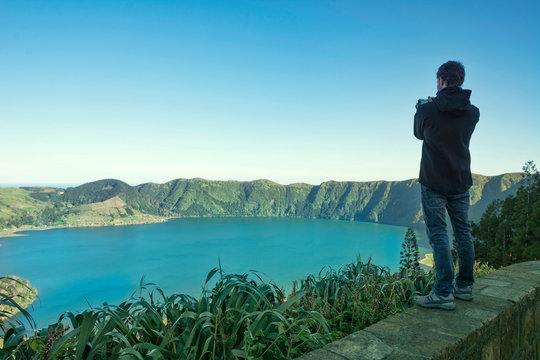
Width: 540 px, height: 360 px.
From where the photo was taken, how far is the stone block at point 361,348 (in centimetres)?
152

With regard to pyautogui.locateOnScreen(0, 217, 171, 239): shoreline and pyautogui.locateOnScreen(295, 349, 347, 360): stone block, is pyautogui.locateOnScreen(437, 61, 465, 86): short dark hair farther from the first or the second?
pyautogui.locateOnScreen(0, 217, 171, 239): shoreline

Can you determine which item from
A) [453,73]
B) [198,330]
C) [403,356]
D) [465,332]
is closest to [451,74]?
[453,73]

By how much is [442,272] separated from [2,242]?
503ft

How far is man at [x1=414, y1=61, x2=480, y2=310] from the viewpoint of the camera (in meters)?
2.44

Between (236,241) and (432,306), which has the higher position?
(432,306)

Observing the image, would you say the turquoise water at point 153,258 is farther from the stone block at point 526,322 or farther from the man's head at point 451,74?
the man's head at point 451,74

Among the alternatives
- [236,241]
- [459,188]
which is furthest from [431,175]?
[236,241]

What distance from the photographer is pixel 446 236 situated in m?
2.52

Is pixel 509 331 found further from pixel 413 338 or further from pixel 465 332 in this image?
pixel 413 338

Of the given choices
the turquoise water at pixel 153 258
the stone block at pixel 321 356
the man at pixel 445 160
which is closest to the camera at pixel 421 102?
the man at pixel 445 160

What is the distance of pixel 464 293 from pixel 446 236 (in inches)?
20.6

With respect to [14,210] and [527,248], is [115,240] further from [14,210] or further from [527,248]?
[527,248]

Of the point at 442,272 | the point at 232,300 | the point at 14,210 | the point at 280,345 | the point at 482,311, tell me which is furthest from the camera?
the point at 14,210

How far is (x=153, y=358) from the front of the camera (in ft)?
4.52
